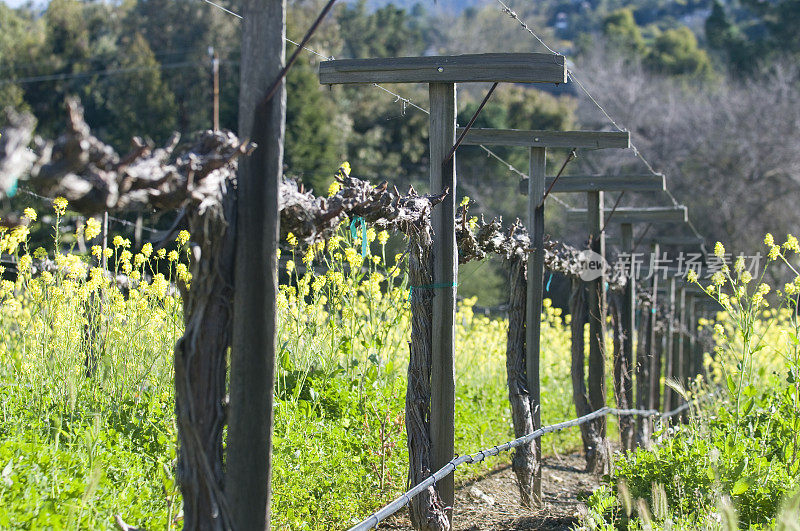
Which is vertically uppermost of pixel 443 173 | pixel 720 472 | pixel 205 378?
pixel 443 173

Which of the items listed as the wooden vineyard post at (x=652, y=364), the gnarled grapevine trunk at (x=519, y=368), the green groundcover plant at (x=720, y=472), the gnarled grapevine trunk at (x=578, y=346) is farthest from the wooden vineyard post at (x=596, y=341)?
the green groundcover plant at (x=720, y=472)

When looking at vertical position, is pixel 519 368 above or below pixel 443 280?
below

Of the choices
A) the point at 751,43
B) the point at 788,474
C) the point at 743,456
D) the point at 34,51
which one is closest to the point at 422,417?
the point at 743,456

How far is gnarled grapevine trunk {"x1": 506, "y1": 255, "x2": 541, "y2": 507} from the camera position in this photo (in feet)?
22.6

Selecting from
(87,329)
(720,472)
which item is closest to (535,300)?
(720,472)

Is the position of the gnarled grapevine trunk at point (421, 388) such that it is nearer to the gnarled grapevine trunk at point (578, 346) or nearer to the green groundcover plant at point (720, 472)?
the green groundcover plant at point (720, 472)

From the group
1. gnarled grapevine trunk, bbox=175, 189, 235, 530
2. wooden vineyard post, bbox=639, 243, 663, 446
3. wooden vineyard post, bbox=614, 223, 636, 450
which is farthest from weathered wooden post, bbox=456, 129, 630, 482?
gnarled grapevine trunk, bbox=175, 189, 235, 530

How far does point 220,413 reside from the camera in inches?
122

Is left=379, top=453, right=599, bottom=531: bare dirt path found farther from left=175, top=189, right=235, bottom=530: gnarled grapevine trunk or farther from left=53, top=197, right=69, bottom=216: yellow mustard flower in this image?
left=53, top=197, right=69, bottom=216: yellow mustard flower

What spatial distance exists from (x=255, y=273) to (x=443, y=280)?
2402 millimetres

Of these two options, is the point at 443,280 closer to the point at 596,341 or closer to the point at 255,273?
the point at 255,273

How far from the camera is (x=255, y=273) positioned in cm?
308

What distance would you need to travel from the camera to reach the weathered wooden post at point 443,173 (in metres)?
5.24

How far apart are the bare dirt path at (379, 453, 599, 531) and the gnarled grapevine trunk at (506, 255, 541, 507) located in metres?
0.26
